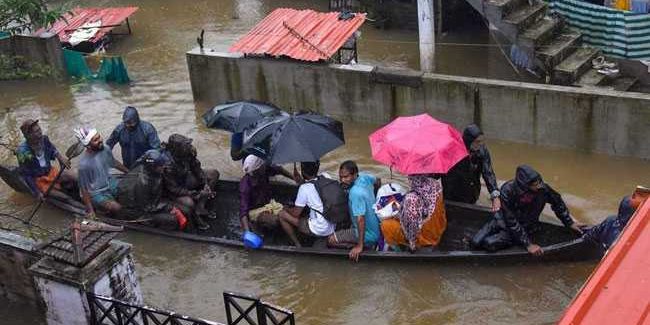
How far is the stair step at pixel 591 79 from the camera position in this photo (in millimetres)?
Result: 11461

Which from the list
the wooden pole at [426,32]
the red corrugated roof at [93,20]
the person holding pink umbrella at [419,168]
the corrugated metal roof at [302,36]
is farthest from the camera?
the red corrugated roof at [93,20]

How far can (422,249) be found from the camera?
26.4ft

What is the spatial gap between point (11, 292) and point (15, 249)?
71 cm

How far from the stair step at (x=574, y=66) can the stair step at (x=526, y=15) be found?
3.23 feet

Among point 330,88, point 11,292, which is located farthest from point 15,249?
point 330,88

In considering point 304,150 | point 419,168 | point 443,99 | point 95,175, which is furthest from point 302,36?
point 419,168

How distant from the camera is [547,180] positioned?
1038cm

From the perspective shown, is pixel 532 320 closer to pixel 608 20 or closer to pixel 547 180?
pixel 547 180

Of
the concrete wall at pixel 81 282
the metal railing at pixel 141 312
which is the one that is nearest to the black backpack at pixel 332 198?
the metal railing at pixel 141 312

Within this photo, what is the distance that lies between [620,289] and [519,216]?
3.47 meters

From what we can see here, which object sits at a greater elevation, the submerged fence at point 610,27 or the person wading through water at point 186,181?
the submerged fence at point 610,27

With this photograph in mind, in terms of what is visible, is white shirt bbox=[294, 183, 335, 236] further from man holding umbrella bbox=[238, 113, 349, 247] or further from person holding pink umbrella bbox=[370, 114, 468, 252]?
person holding pink umbrella bbox=[370, 114, 468, 252]

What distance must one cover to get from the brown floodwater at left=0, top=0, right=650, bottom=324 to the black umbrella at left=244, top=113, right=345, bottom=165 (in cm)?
132

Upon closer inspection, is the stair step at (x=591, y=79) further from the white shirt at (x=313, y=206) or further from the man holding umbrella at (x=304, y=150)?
the white shirt at (x=313, y=206)
